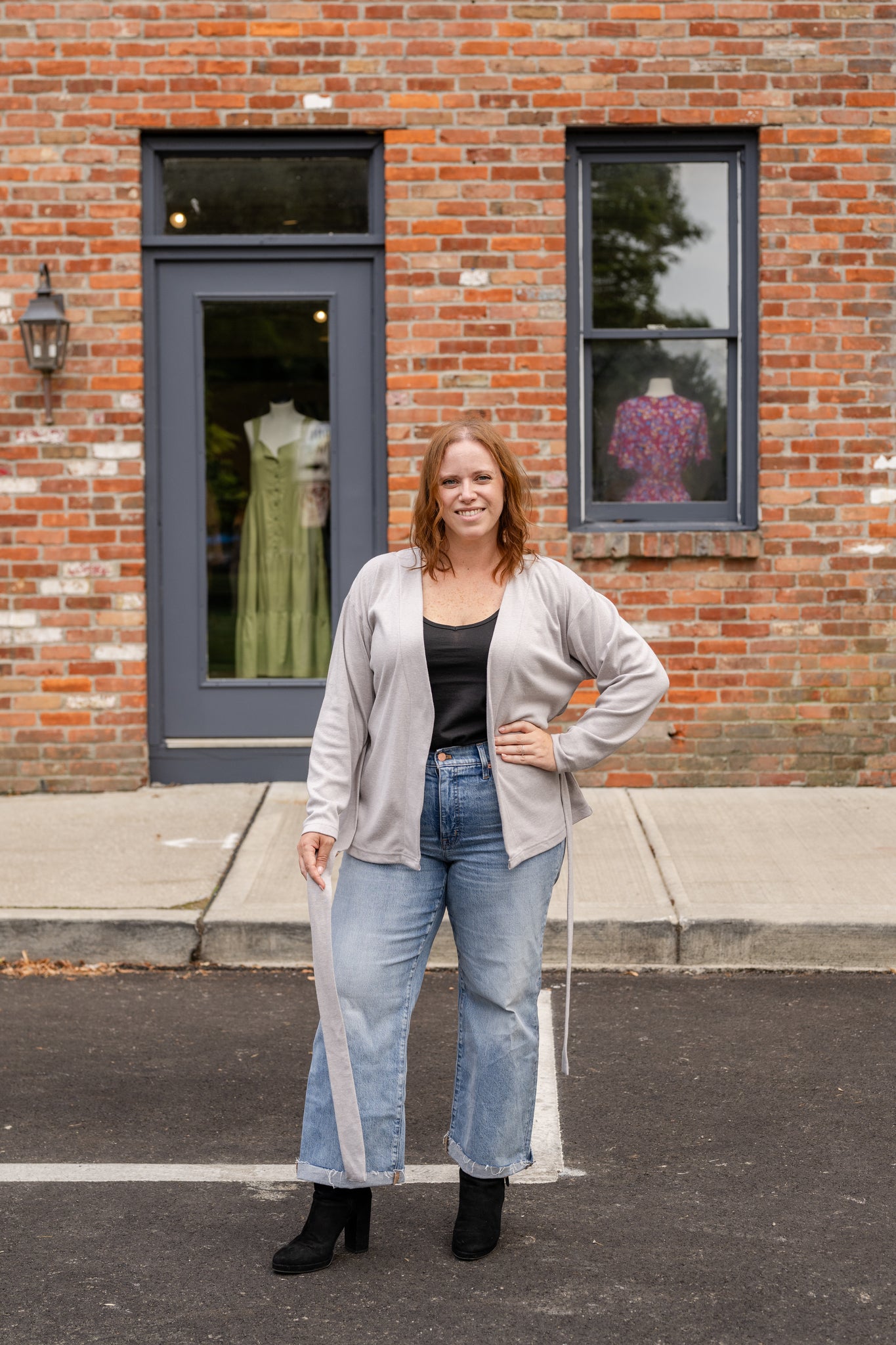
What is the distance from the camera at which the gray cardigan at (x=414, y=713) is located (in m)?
3.39

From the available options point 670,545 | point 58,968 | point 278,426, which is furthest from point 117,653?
point 670,545

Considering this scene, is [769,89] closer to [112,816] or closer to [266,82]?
[266,82]

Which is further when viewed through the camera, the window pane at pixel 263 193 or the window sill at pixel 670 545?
the window pane at pixel 263 193

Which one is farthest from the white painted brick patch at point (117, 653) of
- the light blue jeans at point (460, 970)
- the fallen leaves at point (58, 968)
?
the light blue jeans at point (460, 970)

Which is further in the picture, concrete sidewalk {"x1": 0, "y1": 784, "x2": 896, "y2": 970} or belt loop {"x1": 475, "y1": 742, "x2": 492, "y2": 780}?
concrete sidewalk {"x1": 0, "y1": 784, "x2": 896, "y2": 970}

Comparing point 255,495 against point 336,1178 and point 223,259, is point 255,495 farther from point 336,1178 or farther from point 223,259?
point 336,1178

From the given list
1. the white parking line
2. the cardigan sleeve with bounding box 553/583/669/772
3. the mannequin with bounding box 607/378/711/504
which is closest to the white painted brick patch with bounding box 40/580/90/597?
the mannequin with bounding box 607/378/711/504

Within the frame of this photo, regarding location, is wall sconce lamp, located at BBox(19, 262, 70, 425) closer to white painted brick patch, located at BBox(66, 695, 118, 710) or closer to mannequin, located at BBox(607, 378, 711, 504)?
white painted brick patch, located at BBox(66, 695, 118, 710)

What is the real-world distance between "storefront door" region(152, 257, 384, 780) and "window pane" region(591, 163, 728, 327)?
1298mm

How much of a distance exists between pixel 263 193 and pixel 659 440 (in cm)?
253

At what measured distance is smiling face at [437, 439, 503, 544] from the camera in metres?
3.43

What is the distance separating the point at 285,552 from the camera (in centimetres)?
850

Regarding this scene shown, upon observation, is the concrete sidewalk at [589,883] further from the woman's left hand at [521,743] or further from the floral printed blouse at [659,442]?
the woman's left hand at [521,743]

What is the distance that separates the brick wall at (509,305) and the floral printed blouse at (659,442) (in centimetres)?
42
